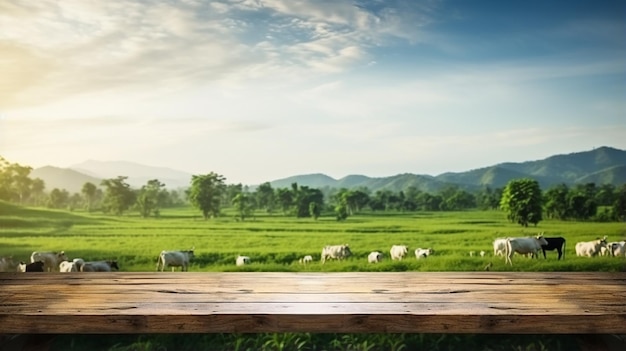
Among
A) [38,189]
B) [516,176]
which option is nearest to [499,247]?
[516,176]

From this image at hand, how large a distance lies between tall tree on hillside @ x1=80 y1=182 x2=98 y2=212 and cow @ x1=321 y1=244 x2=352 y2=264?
1.56 meters

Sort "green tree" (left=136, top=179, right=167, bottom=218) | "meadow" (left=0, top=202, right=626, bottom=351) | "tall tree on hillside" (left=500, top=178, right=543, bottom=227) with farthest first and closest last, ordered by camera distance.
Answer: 1. "green tree" (left=136, top=179, right=167, bottom=218)
2. "tall tree on hillside" (left=500, top=178, right=543, bottom=227)
3. "meadow" (left=0, top=202, right=626, bottom=351)

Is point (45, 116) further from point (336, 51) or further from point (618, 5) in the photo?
point (618, 5)

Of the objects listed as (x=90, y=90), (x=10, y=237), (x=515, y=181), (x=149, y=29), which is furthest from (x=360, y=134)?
(x=10, y=237)

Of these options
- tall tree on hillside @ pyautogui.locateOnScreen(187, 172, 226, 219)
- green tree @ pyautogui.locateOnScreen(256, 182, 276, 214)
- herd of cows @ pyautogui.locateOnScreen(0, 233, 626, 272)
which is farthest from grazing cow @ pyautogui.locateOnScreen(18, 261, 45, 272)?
green tree @ pyautogui.locateOnScreen(256, 182, 276, 214)

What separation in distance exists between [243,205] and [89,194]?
3.34ft

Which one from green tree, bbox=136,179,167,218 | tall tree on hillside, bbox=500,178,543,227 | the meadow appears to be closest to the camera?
the meadow

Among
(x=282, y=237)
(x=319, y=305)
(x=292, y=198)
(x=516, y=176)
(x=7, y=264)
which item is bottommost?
(x=319, y=305)

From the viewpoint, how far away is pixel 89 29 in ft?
13.2

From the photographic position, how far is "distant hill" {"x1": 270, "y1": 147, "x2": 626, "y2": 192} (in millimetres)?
3861

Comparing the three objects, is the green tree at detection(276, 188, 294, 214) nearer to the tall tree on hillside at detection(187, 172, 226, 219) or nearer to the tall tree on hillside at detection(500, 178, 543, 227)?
the tall tree on hillside at detection(187, 172, 226, 219)

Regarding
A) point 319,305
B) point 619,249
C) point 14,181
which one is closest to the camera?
point 319,305

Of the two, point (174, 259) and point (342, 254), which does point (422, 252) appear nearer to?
point (342, 254)

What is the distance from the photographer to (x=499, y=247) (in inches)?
157
